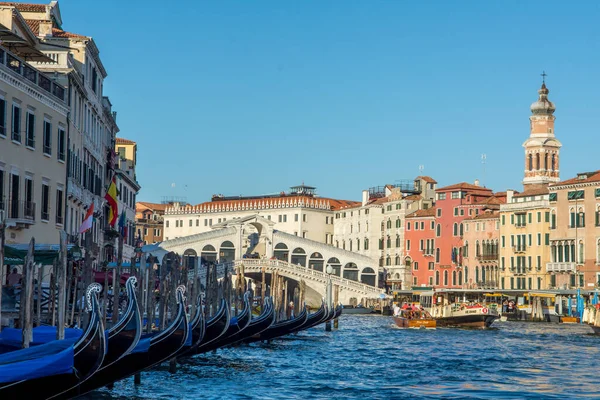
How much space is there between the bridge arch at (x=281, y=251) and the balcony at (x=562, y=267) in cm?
1925

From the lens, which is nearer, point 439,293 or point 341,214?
point 439,293

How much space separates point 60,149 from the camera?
83.3 ft

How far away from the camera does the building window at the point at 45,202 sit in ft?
78.5

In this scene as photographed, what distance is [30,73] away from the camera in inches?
889

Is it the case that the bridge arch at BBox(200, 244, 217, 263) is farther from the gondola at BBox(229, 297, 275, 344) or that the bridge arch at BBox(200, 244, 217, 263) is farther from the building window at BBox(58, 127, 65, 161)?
the building window at BBox(58, 127, 65, 161)

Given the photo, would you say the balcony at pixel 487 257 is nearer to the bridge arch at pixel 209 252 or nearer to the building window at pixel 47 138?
the bridge arch at pixel 209 252

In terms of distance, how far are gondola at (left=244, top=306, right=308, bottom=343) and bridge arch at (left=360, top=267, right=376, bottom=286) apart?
37.5 metres

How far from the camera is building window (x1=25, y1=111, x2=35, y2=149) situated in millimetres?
22656

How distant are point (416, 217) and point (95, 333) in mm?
58353

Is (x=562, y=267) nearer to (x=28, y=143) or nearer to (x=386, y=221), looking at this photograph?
(x=386, y=221)

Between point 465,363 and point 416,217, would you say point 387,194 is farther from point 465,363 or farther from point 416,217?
point 465,363

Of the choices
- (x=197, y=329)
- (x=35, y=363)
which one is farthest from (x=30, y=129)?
(x=35, y=363)

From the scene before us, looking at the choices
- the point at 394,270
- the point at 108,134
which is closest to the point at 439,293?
the point at 394,270

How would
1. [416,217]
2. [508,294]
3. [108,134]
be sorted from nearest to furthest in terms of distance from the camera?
[108,134], [508,294], [416,217]
